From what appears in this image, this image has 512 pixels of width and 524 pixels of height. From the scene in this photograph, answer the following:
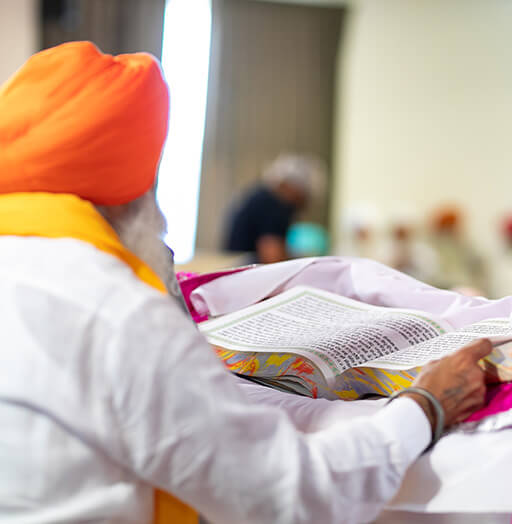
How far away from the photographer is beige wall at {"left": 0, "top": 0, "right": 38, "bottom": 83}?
13.4ft

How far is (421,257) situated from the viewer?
172 inches

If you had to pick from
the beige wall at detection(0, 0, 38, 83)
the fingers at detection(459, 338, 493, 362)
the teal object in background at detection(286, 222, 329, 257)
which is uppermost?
the beige wall at detection(0, 0, 38, 83)

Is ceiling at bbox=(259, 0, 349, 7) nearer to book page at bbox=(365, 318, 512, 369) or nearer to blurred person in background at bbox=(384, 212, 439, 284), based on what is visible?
blurred person in background at bbox=(384, 212, 439, 284)

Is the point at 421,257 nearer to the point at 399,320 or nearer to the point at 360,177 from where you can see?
the point at 360,177

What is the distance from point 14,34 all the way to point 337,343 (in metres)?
4.22

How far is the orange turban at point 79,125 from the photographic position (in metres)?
0.50

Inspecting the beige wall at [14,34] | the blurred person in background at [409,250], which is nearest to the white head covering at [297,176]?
the blurred person in background at [409,250]

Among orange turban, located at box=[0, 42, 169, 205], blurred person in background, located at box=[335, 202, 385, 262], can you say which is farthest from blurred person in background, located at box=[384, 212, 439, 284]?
orange turban, located at box=[0, 42, 169, 205]

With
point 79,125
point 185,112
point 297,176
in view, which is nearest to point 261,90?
point 185,112

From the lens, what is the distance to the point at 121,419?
408 mm

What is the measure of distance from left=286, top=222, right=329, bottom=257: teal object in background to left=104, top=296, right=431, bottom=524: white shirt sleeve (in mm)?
4601

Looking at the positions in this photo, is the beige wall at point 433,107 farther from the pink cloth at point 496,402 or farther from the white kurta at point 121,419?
the white kurta at point 121,419

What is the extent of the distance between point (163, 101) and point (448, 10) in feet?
14.7

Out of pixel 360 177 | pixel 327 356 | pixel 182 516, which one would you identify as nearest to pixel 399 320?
pixel 327 356
